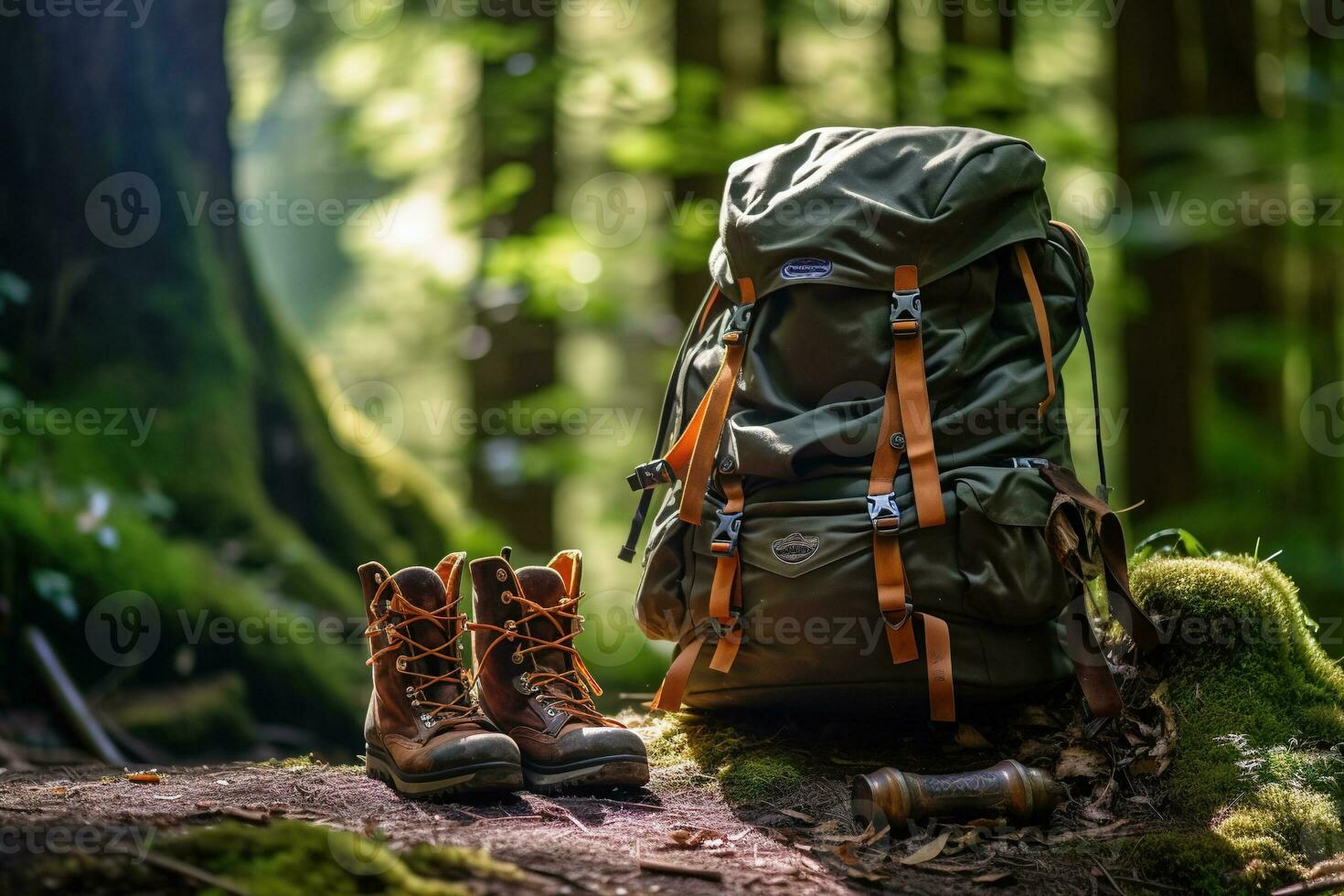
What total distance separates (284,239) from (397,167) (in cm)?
1006

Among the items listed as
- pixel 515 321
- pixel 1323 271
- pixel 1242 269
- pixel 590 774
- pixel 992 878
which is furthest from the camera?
pixel 1323 271

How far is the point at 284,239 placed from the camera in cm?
1816

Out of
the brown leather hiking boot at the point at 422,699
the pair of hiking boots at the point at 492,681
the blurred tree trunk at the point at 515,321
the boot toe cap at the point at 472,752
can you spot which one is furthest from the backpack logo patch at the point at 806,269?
the blurred tree trunk at the point at 515,321

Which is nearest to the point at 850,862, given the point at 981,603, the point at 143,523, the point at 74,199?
the point at 981,603

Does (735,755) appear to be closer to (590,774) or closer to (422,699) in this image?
(590,774)

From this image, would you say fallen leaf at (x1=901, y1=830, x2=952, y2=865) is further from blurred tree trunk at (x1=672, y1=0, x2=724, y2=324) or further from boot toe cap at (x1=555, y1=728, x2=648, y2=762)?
blurred tree trunk at (x1=672, y1=0, x2=724, y2=324)

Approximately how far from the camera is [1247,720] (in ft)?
8.95

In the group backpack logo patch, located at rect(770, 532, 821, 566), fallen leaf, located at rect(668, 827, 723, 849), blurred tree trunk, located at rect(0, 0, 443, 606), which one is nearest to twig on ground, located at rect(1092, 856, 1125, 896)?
fallen leaf, located at rect(668, 827, 723, 849)

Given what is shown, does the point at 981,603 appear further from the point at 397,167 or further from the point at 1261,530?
the point at 397,167

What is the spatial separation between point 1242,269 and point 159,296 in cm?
832

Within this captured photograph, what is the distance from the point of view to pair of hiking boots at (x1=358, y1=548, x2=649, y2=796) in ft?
8.46

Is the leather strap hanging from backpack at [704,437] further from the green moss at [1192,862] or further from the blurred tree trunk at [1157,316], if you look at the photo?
the blurred tree trunk at [1157,316]

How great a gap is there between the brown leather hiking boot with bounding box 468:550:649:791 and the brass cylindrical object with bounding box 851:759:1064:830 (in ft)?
1.94

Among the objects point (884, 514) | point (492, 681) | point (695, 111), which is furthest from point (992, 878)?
point (695, 111)
